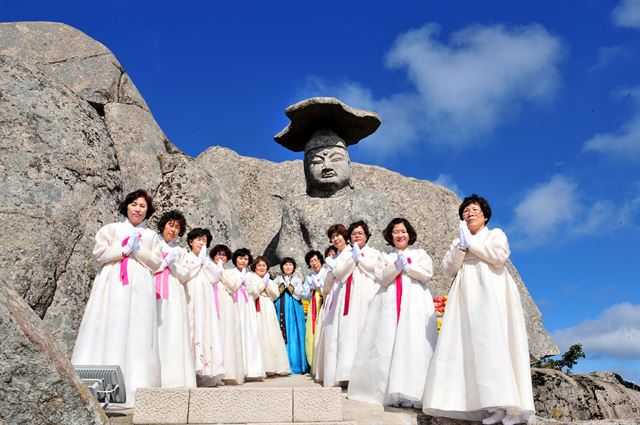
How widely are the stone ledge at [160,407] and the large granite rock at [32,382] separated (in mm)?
1017

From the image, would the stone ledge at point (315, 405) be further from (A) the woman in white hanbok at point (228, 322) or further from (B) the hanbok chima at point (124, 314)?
(A) the woman in white hanbok at point (228, 322)

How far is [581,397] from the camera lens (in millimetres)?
7094

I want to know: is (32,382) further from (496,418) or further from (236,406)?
(496,418)

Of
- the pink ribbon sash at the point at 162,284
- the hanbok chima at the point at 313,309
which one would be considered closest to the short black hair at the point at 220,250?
the pink ribbon sash at the point at 162,284

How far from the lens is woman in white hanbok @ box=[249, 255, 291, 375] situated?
8.35 m

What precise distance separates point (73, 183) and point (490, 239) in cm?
533

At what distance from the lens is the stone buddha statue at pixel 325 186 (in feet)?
32.6

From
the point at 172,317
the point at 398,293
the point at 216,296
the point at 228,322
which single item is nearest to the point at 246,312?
the point at 228,322

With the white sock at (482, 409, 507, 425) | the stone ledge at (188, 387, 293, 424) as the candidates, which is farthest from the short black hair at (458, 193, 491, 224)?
the stone ledge at (188, 387, 293, 424)

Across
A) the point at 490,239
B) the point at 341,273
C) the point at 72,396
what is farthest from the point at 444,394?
the point at 72,396

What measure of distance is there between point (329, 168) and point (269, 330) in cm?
315

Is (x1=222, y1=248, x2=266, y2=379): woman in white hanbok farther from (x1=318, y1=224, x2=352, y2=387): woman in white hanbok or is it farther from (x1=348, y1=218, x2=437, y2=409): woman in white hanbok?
(x1=348, y1=218, x2=437, y2=409): woman in white hanbok

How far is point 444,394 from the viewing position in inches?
179

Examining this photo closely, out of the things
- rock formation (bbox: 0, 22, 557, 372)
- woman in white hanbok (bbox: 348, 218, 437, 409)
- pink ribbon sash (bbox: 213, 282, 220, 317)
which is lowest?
woman in white hanbok (bbox: 348, 218, 437, 409)
